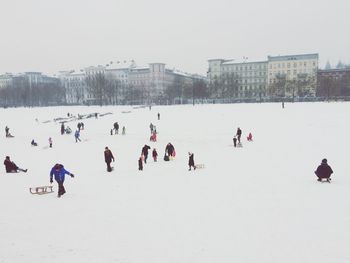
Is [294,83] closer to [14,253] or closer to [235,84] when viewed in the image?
[235,84]

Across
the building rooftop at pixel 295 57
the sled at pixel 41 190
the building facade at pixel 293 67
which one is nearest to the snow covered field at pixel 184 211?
the sled at pixel 41 190

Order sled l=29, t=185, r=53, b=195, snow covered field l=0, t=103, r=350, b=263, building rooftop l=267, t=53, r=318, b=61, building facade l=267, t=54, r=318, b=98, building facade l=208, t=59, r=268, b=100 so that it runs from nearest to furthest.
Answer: snow covered field l=0, t=103, r=350, b=263 < sled l=29, t=185, r=53, b=195 < building facade l=267, t=54, r=318, b=98 < building rooftop l=267, t=53, r=318, b=61 < building facade l=208, t=59, r=268, b=100

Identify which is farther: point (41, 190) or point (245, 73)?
point (245, 73)

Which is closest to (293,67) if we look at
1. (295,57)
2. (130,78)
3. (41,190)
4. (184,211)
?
(295,57)

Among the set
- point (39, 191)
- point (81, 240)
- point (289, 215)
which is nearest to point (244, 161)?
point (289, 215)

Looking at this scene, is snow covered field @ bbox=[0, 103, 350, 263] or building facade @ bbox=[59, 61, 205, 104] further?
building facade @ bbox=[59, 61, 205, 104]

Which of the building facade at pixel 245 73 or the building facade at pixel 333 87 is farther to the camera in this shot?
the building facade at pixel 245 73

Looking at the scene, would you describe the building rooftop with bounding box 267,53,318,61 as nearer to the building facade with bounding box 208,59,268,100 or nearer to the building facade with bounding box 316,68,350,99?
the building facade with bounding box 208,59,268,100

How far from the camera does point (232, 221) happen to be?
10.8 meters

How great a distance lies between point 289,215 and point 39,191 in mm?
9758

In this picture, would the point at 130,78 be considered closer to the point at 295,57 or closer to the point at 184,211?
the point at 295,57

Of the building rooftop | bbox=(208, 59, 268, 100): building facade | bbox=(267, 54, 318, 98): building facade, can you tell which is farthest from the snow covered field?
bbox=(208, 59, 268, 100): building facade

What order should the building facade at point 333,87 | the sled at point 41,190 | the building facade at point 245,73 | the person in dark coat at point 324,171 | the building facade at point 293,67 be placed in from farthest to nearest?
1. the building facade at point 245,73
2. the building facade at point 293,67
3. the building facade at point 333,87
4. the person in dark coat at point 324,171
5. the sled at point 41,190

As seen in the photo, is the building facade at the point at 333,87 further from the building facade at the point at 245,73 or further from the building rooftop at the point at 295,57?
the building facade at the point at 245,73
